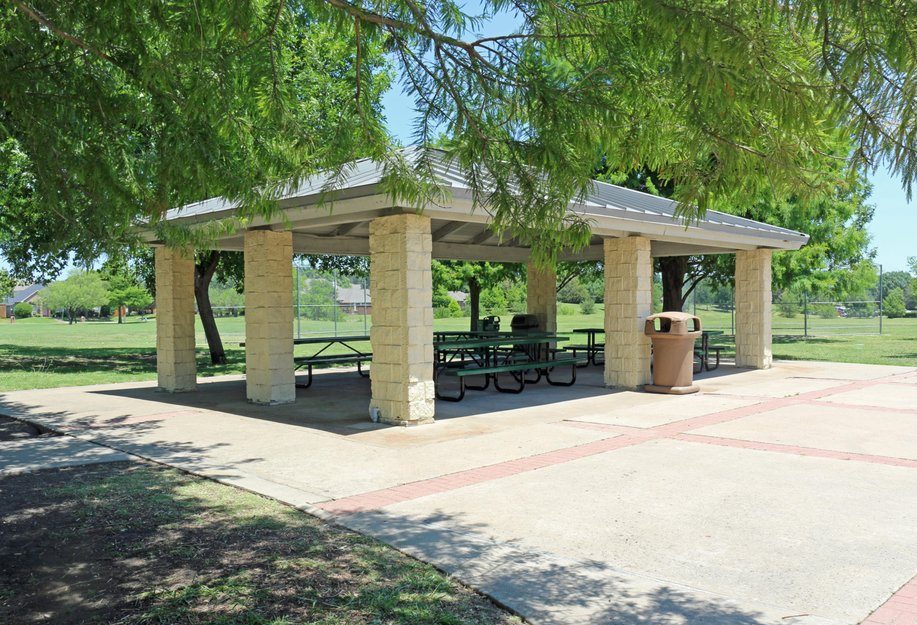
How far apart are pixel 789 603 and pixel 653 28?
117 inches

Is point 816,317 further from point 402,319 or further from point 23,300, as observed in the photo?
point 23,300

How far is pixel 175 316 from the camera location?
533 inches

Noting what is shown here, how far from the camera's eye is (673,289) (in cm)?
2236

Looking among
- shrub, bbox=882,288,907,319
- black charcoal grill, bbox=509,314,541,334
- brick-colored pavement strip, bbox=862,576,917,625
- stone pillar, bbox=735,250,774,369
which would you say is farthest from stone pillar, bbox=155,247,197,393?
shrub, bbox=882,288,907,319

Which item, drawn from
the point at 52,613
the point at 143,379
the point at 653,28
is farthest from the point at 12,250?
the point at 653,28

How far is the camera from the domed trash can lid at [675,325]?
12500mm

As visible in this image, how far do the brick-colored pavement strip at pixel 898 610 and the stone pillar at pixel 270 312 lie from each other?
366 inches

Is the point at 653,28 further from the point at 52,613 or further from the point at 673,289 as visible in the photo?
the point at 673,289

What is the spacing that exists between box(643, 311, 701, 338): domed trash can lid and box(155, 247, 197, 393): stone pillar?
8.30 metres

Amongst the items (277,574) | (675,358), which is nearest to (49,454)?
(277,574)

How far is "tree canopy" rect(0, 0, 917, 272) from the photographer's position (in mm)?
3248

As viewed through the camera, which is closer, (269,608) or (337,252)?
(269,608)

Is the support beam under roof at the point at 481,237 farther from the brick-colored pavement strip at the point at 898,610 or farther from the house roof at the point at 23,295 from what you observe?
the house roof at the point at 23,295

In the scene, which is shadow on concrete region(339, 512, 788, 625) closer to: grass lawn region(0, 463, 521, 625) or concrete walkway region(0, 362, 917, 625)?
concrete walkway region(0, 362, 917, 625)
